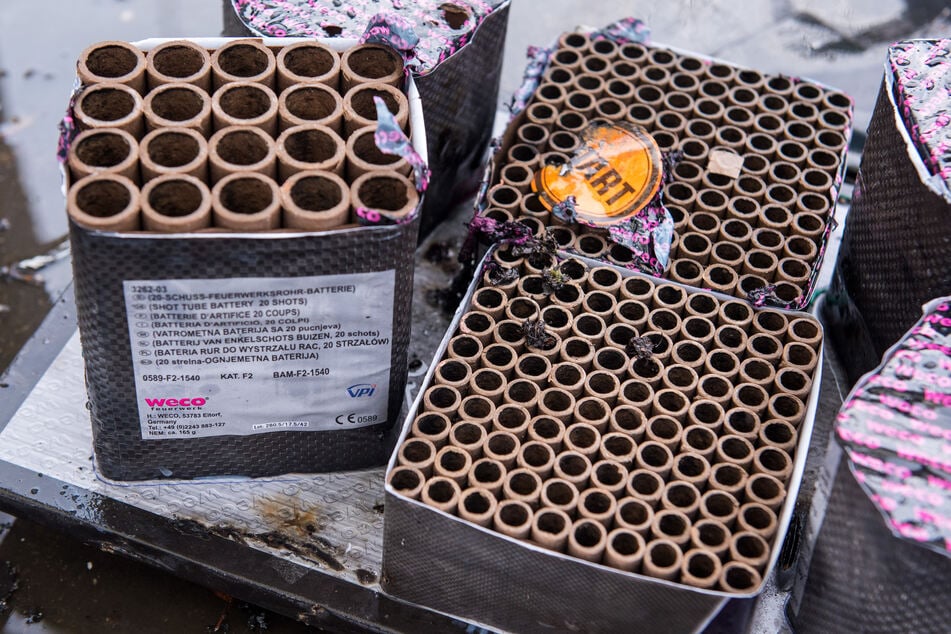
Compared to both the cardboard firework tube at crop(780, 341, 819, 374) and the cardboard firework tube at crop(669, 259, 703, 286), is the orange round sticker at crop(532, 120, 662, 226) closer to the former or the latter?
the cardboard firework tube at crop(669, 259, 703, 286)

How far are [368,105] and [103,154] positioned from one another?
2.35 ft

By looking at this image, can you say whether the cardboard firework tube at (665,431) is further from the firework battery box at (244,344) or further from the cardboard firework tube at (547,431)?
the firework battery box at (244,344)

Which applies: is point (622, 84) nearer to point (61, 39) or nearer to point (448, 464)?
point (448, 464)

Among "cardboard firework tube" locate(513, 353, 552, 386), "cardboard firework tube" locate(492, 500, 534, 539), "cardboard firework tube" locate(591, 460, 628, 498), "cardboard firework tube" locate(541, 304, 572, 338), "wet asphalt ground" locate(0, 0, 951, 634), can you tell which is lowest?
"wet asphalt ground" locate(0, 0, 951, 634)

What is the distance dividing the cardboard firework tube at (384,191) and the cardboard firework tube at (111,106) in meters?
0.59

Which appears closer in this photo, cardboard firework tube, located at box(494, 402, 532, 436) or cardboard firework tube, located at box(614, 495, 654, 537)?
cardboard firework tube, located at box(614, 495, 654, 537)

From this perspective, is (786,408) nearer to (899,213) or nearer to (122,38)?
(899,213)

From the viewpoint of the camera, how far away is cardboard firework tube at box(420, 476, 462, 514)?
8.46ft

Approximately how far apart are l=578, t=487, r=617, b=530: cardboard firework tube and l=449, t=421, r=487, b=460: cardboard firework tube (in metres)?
0.30

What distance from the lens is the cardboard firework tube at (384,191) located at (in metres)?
2.59

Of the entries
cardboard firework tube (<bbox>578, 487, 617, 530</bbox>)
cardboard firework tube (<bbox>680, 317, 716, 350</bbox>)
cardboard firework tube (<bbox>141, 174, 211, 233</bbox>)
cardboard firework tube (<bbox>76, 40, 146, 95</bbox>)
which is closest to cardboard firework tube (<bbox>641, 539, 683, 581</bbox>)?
cardboard firework tube (<bbox>578, 487, 617, 530</bbox>)

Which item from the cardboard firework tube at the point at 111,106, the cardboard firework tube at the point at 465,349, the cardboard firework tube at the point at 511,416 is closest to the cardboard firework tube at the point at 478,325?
the cardboard firework tube at the point at 465,349

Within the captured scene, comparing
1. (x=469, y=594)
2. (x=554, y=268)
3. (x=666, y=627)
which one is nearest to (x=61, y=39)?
(x=554, y=268)

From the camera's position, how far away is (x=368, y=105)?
287cm
